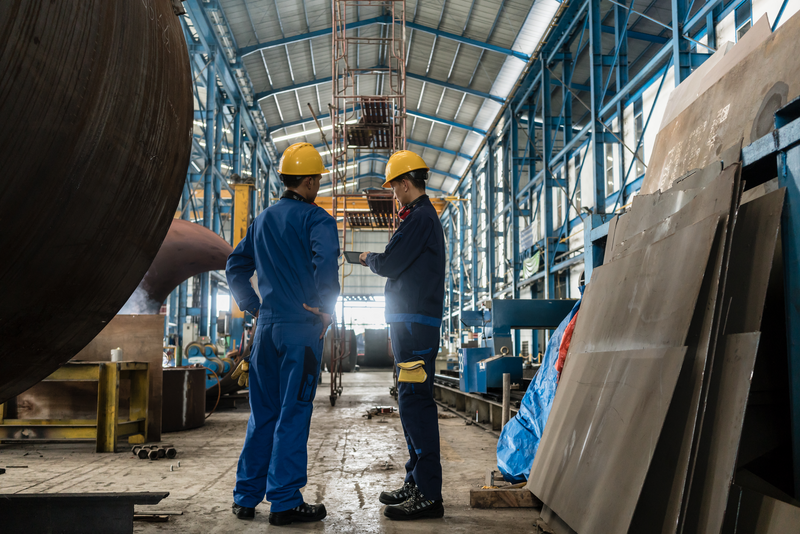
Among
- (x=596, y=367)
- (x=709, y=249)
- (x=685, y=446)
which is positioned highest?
(x=709, y=249)

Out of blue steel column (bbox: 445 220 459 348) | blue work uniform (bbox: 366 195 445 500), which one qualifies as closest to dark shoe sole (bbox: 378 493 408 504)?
blue work uniform (bbox: 366 195 445 500)

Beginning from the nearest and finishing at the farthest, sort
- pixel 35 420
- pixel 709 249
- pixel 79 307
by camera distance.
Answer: pixel 79 307 < pixel 709 249 < pixel 35 420

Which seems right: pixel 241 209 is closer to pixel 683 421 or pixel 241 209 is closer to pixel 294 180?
pixel 294 180

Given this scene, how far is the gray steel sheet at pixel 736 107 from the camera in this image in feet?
7.28

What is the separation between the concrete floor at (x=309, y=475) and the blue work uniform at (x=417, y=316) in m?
0.32

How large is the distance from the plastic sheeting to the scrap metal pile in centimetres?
49

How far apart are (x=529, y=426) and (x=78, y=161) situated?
9.12 feet

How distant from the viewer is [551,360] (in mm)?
3412

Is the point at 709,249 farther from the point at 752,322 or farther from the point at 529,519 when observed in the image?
the point at 529,519

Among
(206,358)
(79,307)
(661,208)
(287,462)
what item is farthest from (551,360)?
(206,358)

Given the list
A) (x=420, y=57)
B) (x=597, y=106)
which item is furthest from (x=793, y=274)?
(x=420, y=57)

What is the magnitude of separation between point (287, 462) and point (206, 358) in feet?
19.1

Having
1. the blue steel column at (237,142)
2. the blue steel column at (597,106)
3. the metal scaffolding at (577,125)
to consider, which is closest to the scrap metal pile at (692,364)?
the metal scaffolding at (577,125)

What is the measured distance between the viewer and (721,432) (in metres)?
1.56
